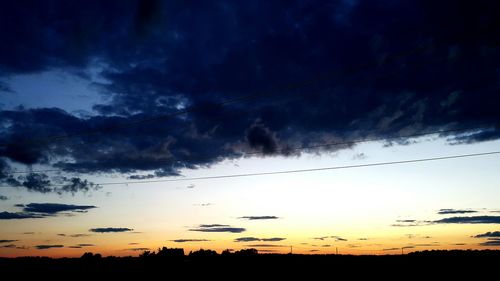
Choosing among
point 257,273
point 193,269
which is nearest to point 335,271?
point 257,273

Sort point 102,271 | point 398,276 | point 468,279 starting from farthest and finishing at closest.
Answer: point 102,271 → point 398,276 → point 468,279

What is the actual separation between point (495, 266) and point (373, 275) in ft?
54.7

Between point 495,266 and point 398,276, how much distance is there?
14975mm

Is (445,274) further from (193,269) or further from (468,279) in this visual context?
(193,269)

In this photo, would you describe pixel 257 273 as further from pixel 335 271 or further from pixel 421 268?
pixel 421 268

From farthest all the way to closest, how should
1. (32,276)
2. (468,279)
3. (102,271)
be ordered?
(102,271) → (32,276) → (468,279)

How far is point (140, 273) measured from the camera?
5375 centimetres

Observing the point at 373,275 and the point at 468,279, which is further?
the point at 373,275

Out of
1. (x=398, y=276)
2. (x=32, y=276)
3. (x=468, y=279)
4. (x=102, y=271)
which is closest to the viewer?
(x=468, y=279)

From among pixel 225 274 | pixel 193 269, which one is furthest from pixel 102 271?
pixel 225 274

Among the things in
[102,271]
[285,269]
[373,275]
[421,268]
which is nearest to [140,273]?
[102,271]

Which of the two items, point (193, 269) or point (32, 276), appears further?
point (193, 269)

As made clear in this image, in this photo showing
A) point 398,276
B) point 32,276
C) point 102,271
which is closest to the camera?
point 398,276

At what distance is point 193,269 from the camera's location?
189ft
